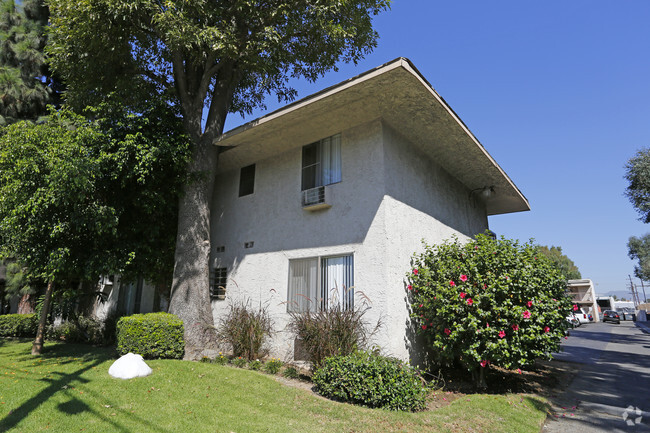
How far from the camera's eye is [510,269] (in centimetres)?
707

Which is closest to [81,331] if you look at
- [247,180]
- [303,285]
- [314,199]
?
[247,180]

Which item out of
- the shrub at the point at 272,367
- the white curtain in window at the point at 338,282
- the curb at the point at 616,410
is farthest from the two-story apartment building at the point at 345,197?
the curb at the point at 616,410

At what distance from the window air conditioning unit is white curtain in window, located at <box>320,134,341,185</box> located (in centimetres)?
42

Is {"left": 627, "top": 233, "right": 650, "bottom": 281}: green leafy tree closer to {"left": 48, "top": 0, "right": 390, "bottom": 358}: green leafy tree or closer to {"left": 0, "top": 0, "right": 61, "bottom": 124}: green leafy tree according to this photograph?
{"left": 48, "top": 0, "right": 390, "bottom": 358}: green leafy tree

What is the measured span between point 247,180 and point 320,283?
15.1 ft

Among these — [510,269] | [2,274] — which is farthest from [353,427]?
[2,274]

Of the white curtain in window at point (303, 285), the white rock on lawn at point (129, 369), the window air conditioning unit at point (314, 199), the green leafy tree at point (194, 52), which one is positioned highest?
the green leafy tree at point (194, 52)

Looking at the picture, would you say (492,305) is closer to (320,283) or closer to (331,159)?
(320,283)

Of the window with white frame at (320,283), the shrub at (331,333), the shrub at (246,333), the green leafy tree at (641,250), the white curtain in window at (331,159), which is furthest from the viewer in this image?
the green leafy tree at (641,250)

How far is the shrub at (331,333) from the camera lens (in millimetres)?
6836

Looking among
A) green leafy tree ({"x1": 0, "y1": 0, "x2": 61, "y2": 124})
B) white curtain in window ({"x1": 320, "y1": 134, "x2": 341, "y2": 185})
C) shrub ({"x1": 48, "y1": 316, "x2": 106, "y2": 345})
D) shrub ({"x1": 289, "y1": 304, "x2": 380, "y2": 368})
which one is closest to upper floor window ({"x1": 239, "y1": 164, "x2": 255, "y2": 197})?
white curtain in window ({"x1": 320, "y1": 134, "x2": 341, "y2": 185})

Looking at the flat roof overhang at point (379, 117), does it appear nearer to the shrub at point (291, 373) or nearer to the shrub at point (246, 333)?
the shrub at point (246, 333)

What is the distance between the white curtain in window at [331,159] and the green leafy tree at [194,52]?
9.06 feet

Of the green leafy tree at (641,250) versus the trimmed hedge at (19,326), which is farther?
the green leafy tree at (641,250)
